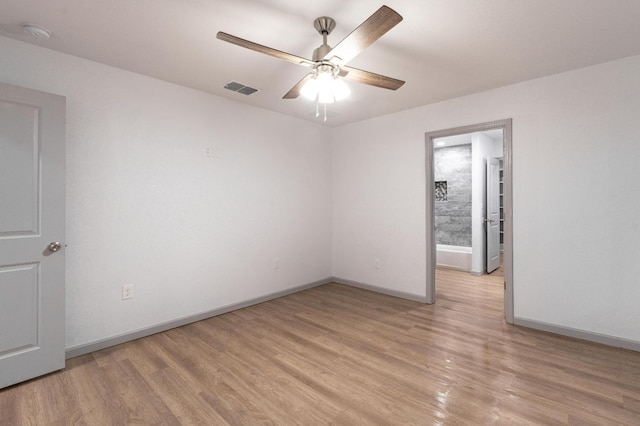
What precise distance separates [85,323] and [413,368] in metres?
2.72

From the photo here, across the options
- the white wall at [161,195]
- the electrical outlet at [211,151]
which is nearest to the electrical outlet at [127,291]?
the white wall at [161,195]

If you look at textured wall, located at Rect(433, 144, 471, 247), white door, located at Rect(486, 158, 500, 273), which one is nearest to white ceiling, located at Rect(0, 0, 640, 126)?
white door, located at Rect(486, 158, 500, 273)

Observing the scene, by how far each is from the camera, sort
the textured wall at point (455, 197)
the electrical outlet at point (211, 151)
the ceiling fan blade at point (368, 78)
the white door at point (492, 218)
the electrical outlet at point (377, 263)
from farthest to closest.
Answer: the textured wall at point (455, 197)
the white door at point (492, 218)
the electrical outlet at point (377, 263)
the electrical outlet at point (211, 151)
the ceiling fan blade at point (368, 78)

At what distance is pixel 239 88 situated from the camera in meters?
3.22

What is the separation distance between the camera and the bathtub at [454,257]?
549cm

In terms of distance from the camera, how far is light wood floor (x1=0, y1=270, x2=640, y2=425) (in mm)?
1810

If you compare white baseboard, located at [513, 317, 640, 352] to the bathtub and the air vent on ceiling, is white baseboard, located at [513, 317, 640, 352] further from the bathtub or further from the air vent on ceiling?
the air vent on ceiling

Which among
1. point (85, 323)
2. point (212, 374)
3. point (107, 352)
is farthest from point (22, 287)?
point (212, 374)

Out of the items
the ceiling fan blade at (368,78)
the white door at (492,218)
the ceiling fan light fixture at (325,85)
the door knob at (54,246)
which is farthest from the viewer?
the white door at (492,218)

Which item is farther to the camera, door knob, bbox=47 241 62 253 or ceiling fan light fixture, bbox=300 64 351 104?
door knob, bbox=47 241 62 253

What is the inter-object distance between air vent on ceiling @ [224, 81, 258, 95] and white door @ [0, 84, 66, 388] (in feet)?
4.55

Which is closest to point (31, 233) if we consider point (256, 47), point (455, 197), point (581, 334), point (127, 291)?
point (127, 291)

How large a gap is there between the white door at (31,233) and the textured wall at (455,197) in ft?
19.3

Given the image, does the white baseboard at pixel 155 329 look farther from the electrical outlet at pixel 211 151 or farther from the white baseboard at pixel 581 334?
the white baseboard at pixel 581 334
